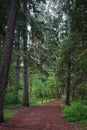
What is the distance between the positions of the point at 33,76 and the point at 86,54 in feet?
84.7

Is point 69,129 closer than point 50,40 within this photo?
Yes

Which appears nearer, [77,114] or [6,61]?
[6,61]

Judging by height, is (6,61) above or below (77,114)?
above

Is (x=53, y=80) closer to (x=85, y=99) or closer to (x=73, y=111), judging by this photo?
(x=85, y=99)

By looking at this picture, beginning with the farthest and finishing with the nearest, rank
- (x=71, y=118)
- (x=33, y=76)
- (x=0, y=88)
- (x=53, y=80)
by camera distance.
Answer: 1. (x=53, y=80)
2. (x=33, y=76)
3. (x=71, y=118)
4. (x=0, y=88)

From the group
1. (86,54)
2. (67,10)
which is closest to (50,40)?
(67,10)

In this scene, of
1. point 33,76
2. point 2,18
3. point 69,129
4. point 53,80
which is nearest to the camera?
point 69,129

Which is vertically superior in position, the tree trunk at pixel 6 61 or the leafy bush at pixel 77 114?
the tree trunk at pixel 6 61

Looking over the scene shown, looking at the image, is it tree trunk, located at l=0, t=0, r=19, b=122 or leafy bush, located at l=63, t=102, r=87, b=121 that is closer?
tree trunk, located at l=0, t=0, r=19, b=122

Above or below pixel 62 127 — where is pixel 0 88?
above

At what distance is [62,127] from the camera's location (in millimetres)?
10234

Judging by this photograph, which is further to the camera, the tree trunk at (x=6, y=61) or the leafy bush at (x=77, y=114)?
the leafy bush at (x=77, y=114)

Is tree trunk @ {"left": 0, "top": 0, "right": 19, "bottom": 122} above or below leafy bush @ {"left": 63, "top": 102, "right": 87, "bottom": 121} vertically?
above

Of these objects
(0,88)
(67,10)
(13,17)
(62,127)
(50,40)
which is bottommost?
(62,127)
